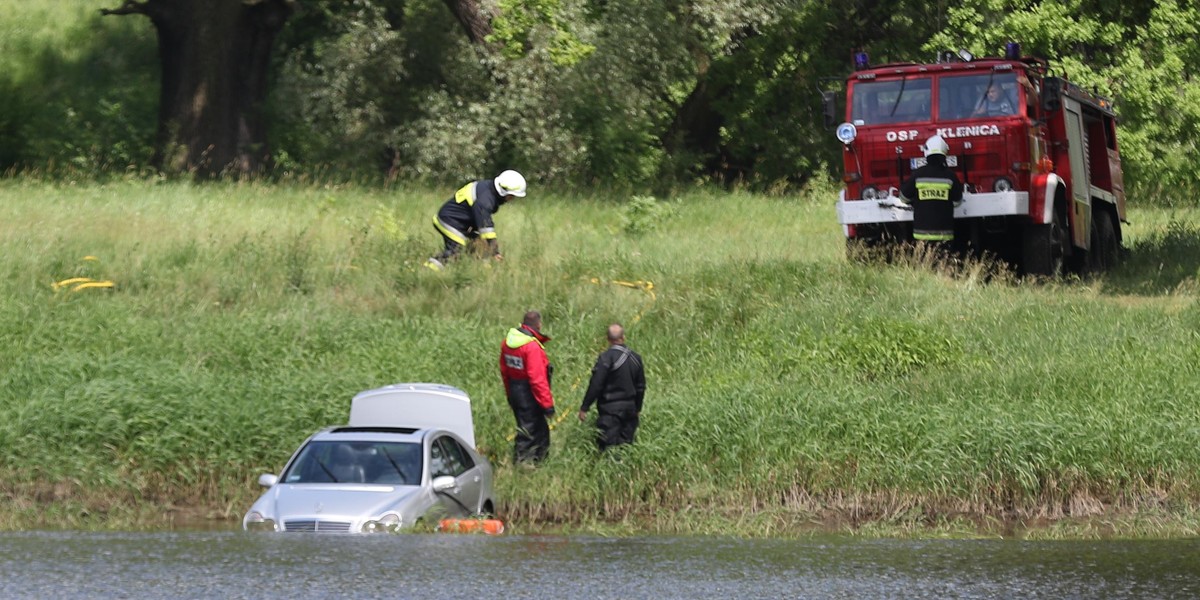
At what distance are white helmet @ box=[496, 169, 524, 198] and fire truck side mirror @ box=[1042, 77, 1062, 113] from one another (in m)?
6.36

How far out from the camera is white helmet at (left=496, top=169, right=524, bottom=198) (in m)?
19.2

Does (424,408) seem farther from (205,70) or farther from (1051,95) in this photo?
(205,70)

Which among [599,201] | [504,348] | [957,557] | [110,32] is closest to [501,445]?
[504,348]

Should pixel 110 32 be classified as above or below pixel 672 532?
above

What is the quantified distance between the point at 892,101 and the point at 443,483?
399 inches

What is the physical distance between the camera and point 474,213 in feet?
64.4

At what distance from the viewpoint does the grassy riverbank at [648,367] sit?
13.9 meters

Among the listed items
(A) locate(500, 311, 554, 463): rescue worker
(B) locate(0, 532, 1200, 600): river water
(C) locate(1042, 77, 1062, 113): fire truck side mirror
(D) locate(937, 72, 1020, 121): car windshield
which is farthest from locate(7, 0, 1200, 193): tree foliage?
(B) locate(0, 532, 1200, 600): river water

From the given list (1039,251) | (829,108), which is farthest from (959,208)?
(829,108)

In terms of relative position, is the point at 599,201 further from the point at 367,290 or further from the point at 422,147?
the point at 367,290

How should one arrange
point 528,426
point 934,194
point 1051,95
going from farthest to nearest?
point 1051,95 → point 934,194 → point 528,426

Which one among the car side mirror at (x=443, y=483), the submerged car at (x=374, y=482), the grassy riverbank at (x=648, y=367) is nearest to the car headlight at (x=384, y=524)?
the submerged car at (x=374, y=482)

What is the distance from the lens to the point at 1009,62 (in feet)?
66.0

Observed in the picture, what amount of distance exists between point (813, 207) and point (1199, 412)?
1424 cm
